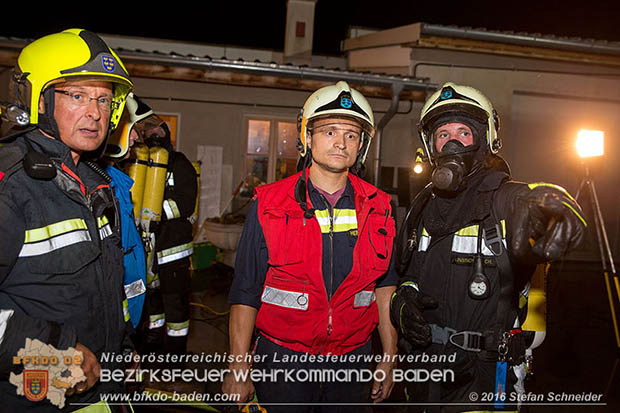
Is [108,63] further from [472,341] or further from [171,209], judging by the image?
[171,209]

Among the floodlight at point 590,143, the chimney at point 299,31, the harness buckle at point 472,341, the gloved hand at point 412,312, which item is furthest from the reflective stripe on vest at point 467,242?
the chimney at point 299,31

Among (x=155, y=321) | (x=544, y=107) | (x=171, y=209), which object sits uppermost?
(x=544, y=107)

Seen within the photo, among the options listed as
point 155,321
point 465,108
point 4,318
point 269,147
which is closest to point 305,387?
point 4,318

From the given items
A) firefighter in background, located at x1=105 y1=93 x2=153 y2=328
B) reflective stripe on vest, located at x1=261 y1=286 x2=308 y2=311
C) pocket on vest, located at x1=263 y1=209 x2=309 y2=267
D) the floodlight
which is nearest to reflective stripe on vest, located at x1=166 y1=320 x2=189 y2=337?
firefighter in background, located at x1=105 y1=93 x2=153 y2=328

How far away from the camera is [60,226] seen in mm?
1625

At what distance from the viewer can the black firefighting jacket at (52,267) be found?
149cm

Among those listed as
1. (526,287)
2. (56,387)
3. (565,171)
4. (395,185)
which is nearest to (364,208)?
(526,287)

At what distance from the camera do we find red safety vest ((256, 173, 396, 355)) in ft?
7.25

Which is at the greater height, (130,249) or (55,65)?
(55,65)

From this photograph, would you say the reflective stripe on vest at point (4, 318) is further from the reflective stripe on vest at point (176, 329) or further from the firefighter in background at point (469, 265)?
the reflective stripe on vest at point (176, 329)

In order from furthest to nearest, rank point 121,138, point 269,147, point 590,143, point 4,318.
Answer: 1. point 269,147
2. point 590,143
3. point 121,138
4. point 4,318

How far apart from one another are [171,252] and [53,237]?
277 cm

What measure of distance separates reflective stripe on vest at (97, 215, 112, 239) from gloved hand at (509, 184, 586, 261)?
1.86 metres

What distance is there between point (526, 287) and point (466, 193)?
598 mm
